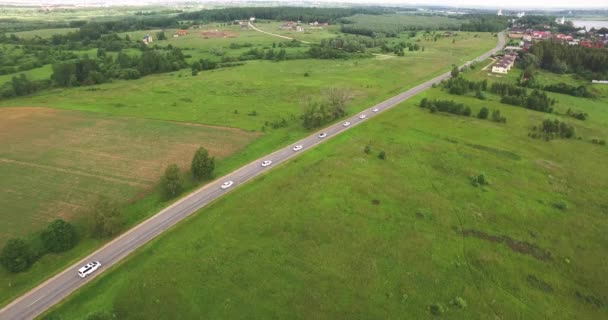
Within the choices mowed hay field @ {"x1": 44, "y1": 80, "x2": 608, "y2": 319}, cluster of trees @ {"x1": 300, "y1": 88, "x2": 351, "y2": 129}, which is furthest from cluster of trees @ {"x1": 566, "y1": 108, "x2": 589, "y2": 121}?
cluster of trees @ {"x1": 300, "y1": 88, "x2": 351, "y2": 129}

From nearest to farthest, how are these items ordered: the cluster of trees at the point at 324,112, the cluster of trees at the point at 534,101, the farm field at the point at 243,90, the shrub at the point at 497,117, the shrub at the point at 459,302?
1. the shrub at the point at 459,302
2. the cluster of trees at the point at 324,112
3. the shrub at the point at 497,117
4. the farm field at the point at 243,90
5. the cluster of trees at the point at 534,101

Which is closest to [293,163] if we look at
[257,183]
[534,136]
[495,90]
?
[257,183]

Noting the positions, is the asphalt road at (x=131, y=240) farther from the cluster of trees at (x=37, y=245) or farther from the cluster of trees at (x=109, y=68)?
the cluster of trees at (x=109, y=68)

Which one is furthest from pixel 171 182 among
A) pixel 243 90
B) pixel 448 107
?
pixel 448 107

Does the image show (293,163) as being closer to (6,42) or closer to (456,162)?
(456,162)

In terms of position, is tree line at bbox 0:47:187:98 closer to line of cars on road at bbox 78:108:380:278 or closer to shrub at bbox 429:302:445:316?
line of cars on road at bbox 78:108:380:278

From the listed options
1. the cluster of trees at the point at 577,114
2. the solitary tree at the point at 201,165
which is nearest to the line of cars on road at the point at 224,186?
the solitary tree at the point at 201,165

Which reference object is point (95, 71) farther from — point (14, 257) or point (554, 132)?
point (554, 132)
